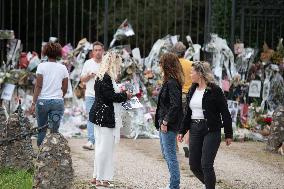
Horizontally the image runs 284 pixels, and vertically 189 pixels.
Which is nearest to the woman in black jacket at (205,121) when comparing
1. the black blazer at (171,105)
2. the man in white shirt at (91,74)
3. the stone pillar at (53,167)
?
the black blazer at (171,105)

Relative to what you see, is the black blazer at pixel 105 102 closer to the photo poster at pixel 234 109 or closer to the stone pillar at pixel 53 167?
the stone pillar at pixel 53 167

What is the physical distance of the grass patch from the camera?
7.96 meters

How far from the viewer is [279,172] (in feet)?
32.9

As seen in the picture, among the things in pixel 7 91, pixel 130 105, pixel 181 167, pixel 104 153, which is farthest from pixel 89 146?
pixel 104 153

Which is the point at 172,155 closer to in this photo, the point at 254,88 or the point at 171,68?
the point at 171,68

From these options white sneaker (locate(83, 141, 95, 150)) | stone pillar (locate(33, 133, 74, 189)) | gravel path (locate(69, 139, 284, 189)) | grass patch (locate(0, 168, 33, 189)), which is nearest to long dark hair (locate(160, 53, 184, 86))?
gravel path (locate(69, 139, 284, 189))

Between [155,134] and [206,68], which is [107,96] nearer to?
[206,68]

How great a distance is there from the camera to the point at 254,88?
14375 millimetres

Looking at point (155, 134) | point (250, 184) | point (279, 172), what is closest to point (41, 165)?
point (250, 184)

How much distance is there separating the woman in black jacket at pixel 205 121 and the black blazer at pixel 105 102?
3.04ft

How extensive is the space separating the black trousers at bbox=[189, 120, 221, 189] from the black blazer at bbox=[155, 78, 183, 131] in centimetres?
29

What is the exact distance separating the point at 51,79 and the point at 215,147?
278 cm

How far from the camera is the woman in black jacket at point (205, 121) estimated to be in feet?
25.2

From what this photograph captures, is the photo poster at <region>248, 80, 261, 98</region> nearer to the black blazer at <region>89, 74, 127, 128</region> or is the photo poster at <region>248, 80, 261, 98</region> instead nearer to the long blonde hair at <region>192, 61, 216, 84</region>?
the black blazer at <region>89, 74, 127, 128</region>
